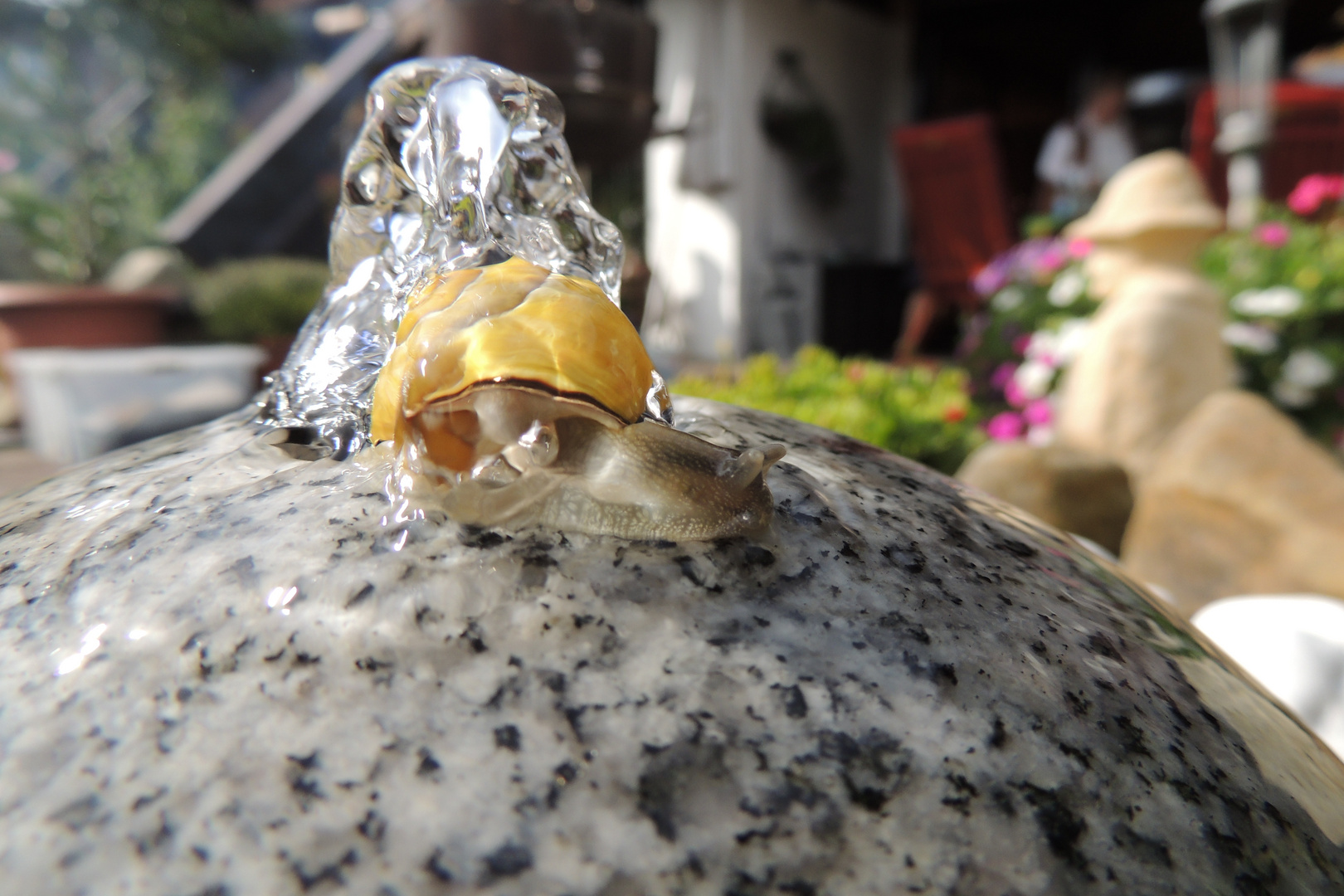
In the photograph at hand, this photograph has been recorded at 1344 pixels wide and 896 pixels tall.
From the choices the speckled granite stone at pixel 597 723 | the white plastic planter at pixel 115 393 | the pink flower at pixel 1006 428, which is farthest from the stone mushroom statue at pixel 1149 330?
the white plastic planter at pixel 115 393

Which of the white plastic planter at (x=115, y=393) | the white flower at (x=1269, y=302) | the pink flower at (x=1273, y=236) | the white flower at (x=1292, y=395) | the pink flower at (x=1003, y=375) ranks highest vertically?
the pink flower at (x=1273, y=236)

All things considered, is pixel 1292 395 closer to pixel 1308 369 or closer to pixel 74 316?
pixel 1308 369

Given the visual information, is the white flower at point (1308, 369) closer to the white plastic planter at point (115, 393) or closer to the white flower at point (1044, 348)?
the white flower at point (1044, 348)

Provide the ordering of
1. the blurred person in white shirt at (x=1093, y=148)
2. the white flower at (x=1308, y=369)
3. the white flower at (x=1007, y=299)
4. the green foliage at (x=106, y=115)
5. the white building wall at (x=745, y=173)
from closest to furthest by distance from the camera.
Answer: the white flower at (x=1308, y=369)
the white flower at (x=1007, y=299)
the green foliage at (x=106, y=115)
the blurred person in white shirt at (x=1093, y=148)
the white building wall at (x=745, y=173)

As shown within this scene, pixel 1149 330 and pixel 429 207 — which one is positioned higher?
pixel 429 207

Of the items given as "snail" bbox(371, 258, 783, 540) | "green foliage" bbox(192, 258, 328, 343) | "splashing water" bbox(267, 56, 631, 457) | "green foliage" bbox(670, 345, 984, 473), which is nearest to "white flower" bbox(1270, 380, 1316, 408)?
"green foliage" bbox(670, 345, 984, 473)

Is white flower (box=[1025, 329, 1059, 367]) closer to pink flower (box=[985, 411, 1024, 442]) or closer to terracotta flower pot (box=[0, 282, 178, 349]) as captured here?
pink flower (box=[985, 411, 1024, 442])

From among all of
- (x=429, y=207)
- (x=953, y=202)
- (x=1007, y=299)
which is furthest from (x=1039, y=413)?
(x=429, y=207)
